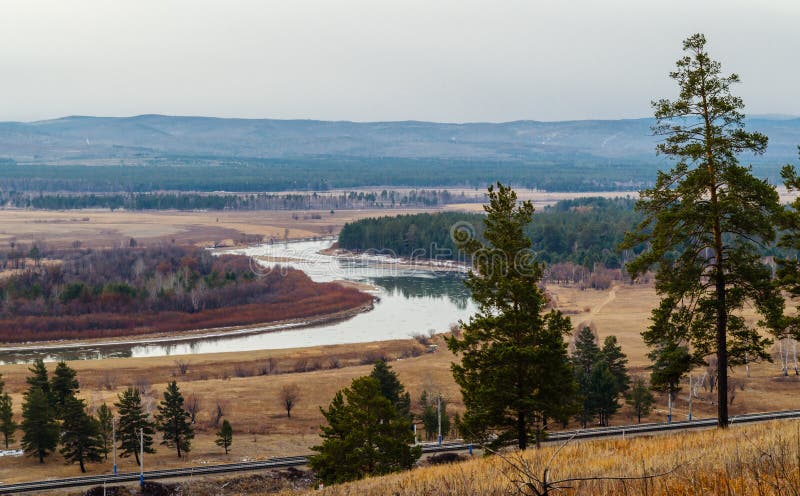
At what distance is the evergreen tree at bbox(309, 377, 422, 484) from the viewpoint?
82.4 feet

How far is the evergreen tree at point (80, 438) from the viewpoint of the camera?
36.9 meters

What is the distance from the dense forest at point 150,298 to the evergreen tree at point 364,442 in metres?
58.9

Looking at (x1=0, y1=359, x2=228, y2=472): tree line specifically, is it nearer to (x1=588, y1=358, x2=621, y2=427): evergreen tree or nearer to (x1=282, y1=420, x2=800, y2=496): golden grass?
(x1=588, y1=358, x2=621, y2=427): evergreen tree

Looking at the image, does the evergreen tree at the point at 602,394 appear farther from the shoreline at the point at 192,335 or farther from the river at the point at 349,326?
the shoreline at the point at 192,335

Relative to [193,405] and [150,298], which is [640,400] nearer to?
[193,405]

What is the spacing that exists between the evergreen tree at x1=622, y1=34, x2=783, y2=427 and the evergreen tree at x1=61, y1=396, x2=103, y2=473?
89.6 ft

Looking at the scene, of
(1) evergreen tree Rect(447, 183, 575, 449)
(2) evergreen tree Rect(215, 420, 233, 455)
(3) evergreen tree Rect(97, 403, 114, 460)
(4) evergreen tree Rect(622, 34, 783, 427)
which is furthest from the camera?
(2) evergreen tree Rect(215, 420, 233, 455)

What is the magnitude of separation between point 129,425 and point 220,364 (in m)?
25.6

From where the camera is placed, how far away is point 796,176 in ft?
72.7

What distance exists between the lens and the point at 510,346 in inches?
854

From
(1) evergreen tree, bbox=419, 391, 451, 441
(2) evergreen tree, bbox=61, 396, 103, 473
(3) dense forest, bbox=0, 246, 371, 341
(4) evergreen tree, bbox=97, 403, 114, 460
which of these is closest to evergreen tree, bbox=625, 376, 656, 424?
(1) evergreen tree, bbox=419, 391, 451, 441

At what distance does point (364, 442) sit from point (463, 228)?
4259 inches

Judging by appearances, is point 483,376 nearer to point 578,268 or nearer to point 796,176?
point 796,176

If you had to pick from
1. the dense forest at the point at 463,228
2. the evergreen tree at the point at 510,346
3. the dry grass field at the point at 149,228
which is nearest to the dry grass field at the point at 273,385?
the evergreen tree at the point at 510,346
